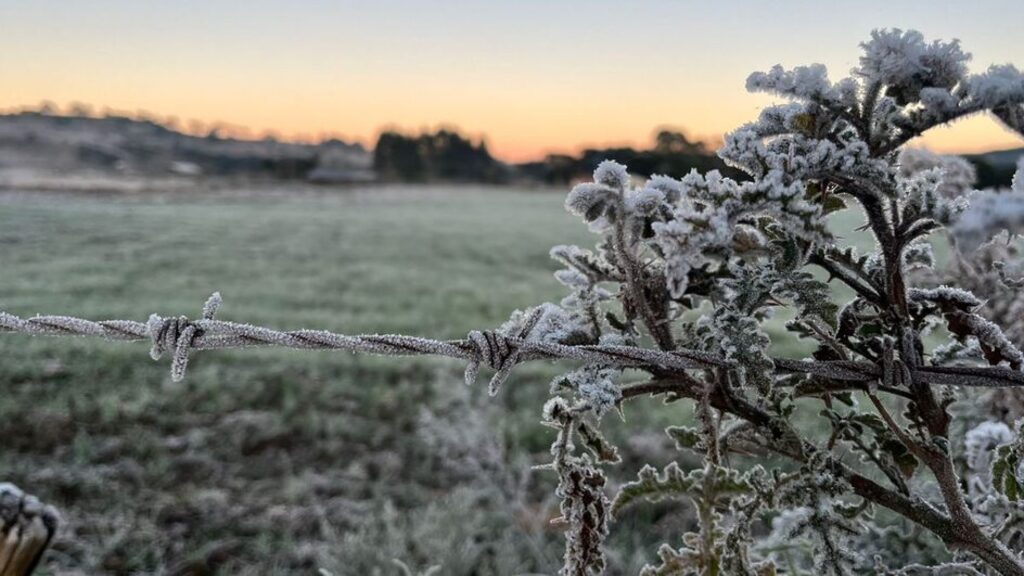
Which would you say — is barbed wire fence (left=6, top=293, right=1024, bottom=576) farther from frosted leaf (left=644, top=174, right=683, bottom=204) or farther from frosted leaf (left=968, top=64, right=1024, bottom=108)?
frosted leaf (left=968, top=64, right=1024, bottom=108)

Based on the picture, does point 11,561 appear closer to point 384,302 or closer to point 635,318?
point 635,318

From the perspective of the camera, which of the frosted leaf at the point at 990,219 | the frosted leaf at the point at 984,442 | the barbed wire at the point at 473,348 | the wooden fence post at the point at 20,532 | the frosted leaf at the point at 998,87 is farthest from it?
the frosted leaf at the point at 984,442

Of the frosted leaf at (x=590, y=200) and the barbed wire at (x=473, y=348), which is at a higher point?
the frosted leaf at (x=590, y=200)

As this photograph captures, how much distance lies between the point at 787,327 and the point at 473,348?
37 centimetres

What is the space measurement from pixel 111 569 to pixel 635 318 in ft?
10.0

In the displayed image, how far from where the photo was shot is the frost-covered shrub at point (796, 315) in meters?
0.74

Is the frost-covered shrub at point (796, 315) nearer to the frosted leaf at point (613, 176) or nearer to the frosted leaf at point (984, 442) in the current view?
the frosted leaf at point (613, 176)

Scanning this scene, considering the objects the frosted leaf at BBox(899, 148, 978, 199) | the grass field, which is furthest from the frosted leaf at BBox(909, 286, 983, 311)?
the frosted leaf at BBox(899, 148, 978, 199)

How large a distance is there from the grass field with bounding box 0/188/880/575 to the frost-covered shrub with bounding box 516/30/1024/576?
0.25m

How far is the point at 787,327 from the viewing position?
0.94 m

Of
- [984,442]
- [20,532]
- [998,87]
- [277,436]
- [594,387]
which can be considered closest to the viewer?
[998,87]

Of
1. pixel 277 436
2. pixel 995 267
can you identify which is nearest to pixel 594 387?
pixel 995 267

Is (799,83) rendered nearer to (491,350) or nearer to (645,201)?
(645,201)

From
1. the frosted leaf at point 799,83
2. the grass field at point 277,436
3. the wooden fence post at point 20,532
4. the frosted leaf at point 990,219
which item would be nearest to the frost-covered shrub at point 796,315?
the frosted leaf at point 799,83
